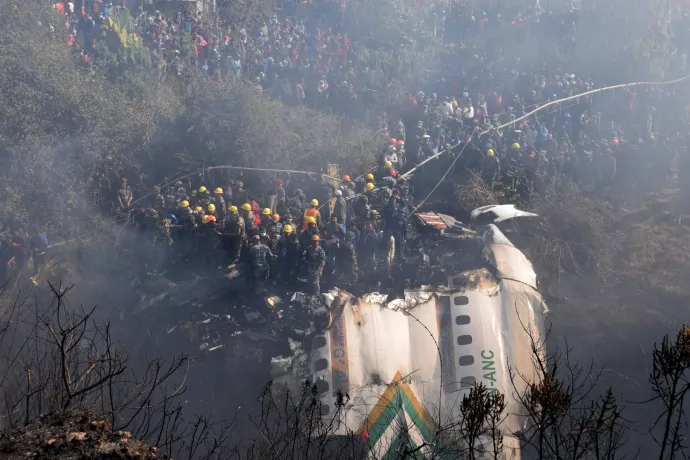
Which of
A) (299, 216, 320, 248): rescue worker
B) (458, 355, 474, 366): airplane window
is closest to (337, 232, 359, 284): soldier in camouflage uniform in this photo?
(299, 216, 320, 248): rescue worker

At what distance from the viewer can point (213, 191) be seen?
68.7 ft

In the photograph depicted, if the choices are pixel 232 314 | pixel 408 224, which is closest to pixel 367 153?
pixel 408 224

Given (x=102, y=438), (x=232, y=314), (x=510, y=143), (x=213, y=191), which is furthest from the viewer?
(x=510, y=143)

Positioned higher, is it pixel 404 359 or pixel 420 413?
pixel 404 359

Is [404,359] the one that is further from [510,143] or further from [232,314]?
[510,143]

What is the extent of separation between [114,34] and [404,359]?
50.2 ft

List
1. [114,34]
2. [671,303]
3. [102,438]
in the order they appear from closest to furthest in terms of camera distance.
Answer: [102,438]
[671,303]
[114,34]

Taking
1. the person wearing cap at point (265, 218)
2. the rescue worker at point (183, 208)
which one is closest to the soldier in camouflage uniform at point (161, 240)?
the rescue worker at point (183, 208)

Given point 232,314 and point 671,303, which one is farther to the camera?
point 671,303

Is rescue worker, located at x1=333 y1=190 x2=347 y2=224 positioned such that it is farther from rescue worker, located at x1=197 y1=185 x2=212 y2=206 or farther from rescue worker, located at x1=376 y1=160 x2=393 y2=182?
rescue worker, located at x1=197 y1=185 x2=212 y2=206

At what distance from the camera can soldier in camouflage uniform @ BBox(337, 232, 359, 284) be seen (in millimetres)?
17312

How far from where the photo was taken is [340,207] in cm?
1938

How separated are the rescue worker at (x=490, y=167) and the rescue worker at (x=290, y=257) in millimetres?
6687

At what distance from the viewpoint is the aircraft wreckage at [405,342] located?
15.2 meters
